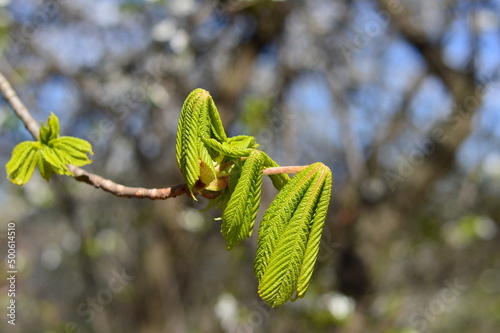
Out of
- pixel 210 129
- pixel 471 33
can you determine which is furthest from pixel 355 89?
pixel 210 129

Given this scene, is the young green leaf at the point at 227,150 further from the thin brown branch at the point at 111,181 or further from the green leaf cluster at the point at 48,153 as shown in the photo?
the green leaf cluster at the point at 48,153

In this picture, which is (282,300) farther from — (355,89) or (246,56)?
(355,89)

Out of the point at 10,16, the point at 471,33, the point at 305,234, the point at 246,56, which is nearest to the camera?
the point at 305,234

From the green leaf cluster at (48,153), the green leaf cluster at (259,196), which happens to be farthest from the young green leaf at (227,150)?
the green leaf cluster at (48,153)

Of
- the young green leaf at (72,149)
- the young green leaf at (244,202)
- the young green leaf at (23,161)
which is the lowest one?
the young green leaf at (23,161)

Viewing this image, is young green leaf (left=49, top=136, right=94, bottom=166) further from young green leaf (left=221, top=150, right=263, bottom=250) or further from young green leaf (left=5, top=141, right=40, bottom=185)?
young green leaf (left=221, top=150, right=263, bottom=250)

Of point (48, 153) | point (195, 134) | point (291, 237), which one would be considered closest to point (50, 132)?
point (48, 153)
